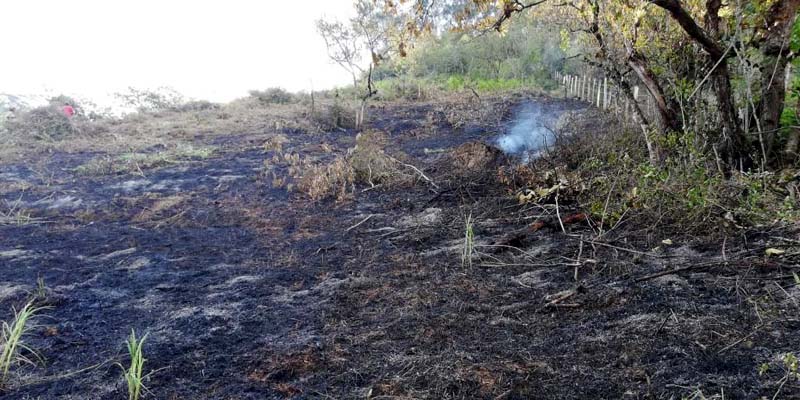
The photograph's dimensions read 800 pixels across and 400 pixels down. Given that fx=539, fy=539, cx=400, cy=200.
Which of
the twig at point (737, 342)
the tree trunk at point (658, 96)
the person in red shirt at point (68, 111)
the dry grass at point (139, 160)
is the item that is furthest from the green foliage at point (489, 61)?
the twig at point (737, 342)

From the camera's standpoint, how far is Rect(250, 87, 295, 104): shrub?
A: 17.4 metres

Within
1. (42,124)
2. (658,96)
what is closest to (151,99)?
(42,124)

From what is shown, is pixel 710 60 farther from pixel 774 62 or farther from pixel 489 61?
pixel 489 61

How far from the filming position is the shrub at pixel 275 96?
17375 millimetres

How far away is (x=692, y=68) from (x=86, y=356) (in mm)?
5358

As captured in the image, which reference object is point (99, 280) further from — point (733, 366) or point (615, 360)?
point (733, 366)

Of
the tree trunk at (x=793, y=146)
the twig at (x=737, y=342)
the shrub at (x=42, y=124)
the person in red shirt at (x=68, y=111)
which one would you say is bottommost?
the twig at (x=737, y=342)

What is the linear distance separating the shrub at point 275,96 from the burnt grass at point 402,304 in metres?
11.6

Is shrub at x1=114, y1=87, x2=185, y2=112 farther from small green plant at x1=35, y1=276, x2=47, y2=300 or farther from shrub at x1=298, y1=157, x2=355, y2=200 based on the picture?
small green plant at x1=35, y1=276, x2=47, y2=300

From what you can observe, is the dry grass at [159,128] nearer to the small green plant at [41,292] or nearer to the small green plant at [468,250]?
the small green plant at [41,292]

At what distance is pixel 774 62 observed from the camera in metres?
4.40

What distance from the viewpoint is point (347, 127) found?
42.3 feet

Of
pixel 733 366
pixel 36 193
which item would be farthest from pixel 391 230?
pixel 36 193

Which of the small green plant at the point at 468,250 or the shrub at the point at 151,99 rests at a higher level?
the shrub at the point at 151,99
